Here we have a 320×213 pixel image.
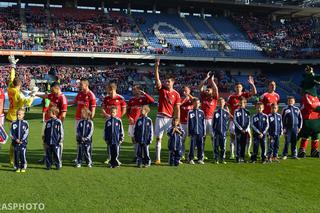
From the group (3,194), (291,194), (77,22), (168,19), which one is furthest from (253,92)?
(168,19)

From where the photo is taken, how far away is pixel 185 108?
10266 mm

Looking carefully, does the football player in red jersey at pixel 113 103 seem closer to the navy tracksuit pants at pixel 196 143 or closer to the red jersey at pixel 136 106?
the red jersey at pixel 136 106

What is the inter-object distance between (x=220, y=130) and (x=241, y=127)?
0.51 metres

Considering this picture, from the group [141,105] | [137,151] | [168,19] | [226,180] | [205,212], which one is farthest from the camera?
[168,19]

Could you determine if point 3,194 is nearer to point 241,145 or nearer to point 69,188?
point 69,188

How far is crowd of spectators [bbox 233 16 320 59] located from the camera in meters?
43.1

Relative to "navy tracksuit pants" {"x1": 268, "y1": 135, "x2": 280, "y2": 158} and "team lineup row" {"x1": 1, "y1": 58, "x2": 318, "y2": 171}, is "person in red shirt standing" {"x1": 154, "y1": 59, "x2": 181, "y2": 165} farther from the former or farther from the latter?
"navy tracksuit pants" {"x1": 268, "y1": 135, "x2": 280, "y2": 158}

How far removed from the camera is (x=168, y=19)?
46.2 m


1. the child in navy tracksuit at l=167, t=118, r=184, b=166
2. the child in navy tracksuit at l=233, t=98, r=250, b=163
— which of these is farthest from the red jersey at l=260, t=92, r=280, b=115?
the child in navy tracksuit at l=167, t=118, r=184, b=166

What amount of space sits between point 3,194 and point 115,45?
33396 millimetres

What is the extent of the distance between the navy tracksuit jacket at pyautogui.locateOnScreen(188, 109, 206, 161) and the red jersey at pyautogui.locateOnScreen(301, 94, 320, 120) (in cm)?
313

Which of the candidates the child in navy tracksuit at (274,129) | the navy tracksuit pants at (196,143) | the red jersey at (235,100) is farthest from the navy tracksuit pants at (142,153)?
the child in navy tracksuit at (274,129)

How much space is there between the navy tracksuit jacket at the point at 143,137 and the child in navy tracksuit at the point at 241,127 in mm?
2187

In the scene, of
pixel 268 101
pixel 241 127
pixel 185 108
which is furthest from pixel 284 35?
pixel 241 127
